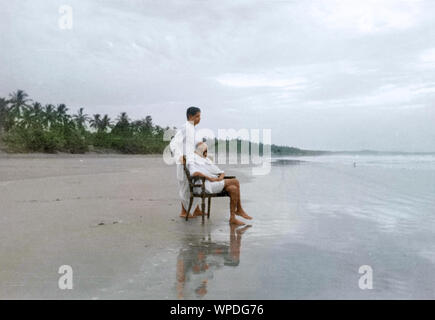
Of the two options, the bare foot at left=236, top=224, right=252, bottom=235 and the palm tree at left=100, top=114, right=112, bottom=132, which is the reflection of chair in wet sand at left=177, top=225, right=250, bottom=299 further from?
the palm tree at left=100, top=114, right=112, bottom=132

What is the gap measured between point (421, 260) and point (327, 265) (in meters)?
1.17

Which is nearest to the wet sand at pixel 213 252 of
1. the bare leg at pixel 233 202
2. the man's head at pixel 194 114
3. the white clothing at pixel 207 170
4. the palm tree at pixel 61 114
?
the bare leg at pixel 233 202

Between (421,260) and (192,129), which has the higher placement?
(192,129)

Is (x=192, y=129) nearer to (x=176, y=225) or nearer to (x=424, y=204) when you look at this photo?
(x=176, y=225)

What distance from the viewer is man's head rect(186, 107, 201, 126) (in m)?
6.79

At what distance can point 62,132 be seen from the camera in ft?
186

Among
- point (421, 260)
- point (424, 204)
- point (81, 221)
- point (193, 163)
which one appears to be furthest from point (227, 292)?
point (424, 204)

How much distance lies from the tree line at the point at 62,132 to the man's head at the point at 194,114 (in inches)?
1783

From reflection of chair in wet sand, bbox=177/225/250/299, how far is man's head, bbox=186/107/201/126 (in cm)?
229

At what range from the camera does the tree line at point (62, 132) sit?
4884 cm

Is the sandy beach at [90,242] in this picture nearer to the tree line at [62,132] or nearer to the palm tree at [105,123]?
the tree line at [62,132]

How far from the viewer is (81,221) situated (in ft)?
21.1
